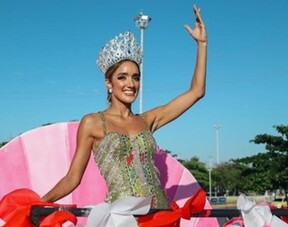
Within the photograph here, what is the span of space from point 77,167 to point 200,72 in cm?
82

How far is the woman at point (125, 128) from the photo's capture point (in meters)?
2.44

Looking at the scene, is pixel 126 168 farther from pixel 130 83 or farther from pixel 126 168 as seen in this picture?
pixel 130 83

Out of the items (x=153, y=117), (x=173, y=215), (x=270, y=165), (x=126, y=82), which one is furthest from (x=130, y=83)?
(x=270, y=165)

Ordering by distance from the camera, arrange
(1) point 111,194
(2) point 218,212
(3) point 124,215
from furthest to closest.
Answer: (1) point 111,194 < (2) point 218,212 < (3) point 124,215

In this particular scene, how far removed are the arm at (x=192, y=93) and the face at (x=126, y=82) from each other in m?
0.25

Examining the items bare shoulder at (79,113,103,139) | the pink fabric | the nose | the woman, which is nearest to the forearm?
the woman

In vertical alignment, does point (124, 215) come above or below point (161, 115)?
below

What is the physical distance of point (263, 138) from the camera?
1923cm

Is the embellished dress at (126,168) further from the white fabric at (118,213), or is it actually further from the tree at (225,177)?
the tree at (225,177)

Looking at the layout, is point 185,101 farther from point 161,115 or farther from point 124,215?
point 124,215

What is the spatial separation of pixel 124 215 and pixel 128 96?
3.06 feet

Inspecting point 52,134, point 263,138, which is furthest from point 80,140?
point 263,138

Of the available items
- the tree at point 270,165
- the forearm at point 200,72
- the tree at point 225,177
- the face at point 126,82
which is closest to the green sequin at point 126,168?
the face at point 126,82

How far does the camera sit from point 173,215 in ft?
6.09
